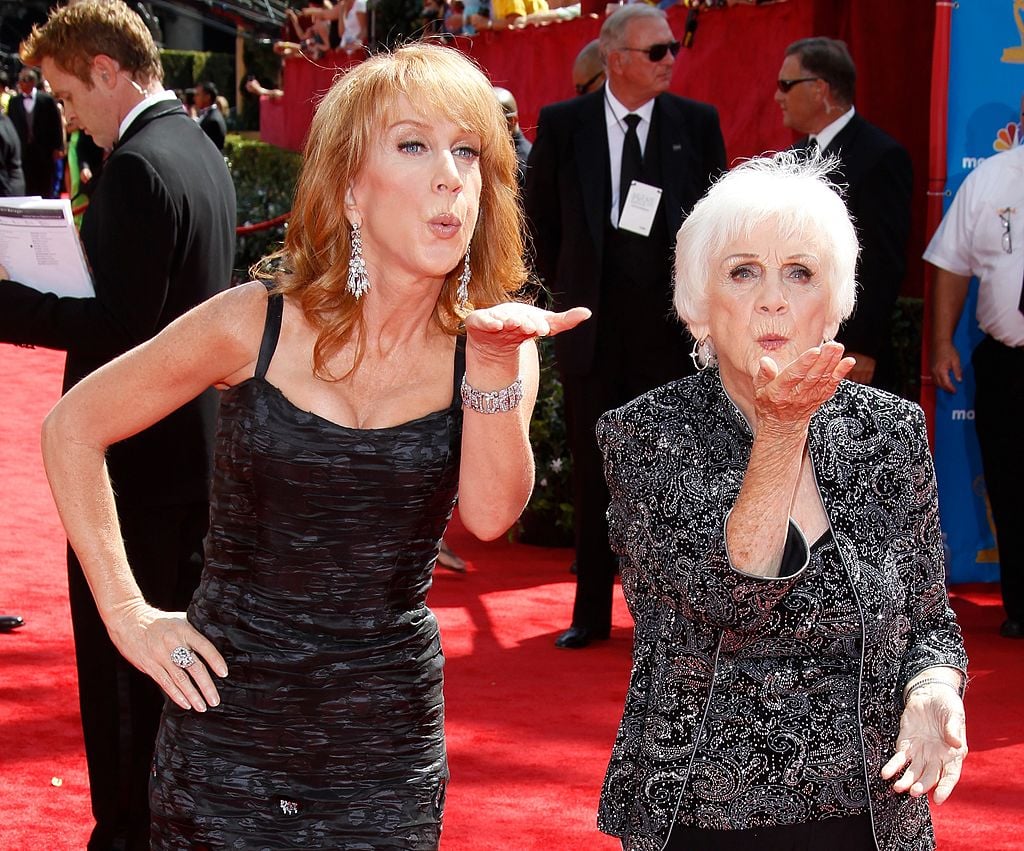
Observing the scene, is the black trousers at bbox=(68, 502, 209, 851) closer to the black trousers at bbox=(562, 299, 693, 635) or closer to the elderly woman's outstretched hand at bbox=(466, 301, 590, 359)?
the elderly woman's outstretched hand at bbox=(466, 301, 590, 359)

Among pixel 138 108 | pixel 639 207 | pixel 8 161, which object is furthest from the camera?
pixel 8 161

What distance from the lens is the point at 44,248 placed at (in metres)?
3.71

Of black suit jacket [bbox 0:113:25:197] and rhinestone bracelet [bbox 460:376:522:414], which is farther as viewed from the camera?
black suit jacket [bbox 0:113:25:197]

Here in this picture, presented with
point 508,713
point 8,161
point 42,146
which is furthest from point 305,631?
point 42,146

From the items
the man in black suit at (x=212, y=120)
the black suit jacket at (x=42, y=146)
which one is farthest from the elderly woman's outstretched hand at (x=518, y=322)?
the black suit jacket at (x=42, y=146)

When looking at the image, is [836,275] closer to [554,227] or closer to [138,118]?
[138,118]

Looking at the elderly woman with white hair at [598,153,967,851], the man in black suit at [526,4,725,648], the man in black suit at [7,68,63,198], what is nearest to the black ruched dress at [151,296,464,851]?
the elderly woman with white hair at [598,153,967,851]

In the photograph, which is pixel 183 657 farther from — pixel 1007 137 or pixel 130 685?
pixel 1007 137

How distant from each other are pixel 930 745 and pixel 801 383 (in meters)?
0.63

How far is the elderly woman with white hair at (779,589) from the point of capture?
2.35 meters

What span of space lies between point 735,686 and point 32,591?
5.43 meters

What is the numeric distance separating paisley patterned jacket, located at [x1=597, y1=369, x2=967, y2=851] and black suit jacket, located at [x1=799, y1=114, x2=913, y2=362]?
13.0 ft

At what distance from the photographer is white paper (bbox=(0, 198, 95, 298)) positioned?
3686mm

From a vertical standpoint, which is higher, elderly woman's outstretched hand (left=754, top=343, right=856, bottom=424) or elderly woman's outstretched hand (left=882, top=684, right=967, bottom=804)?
elderly woman's outstretched hand (left=754, top=343, right=856, bottom=424)
